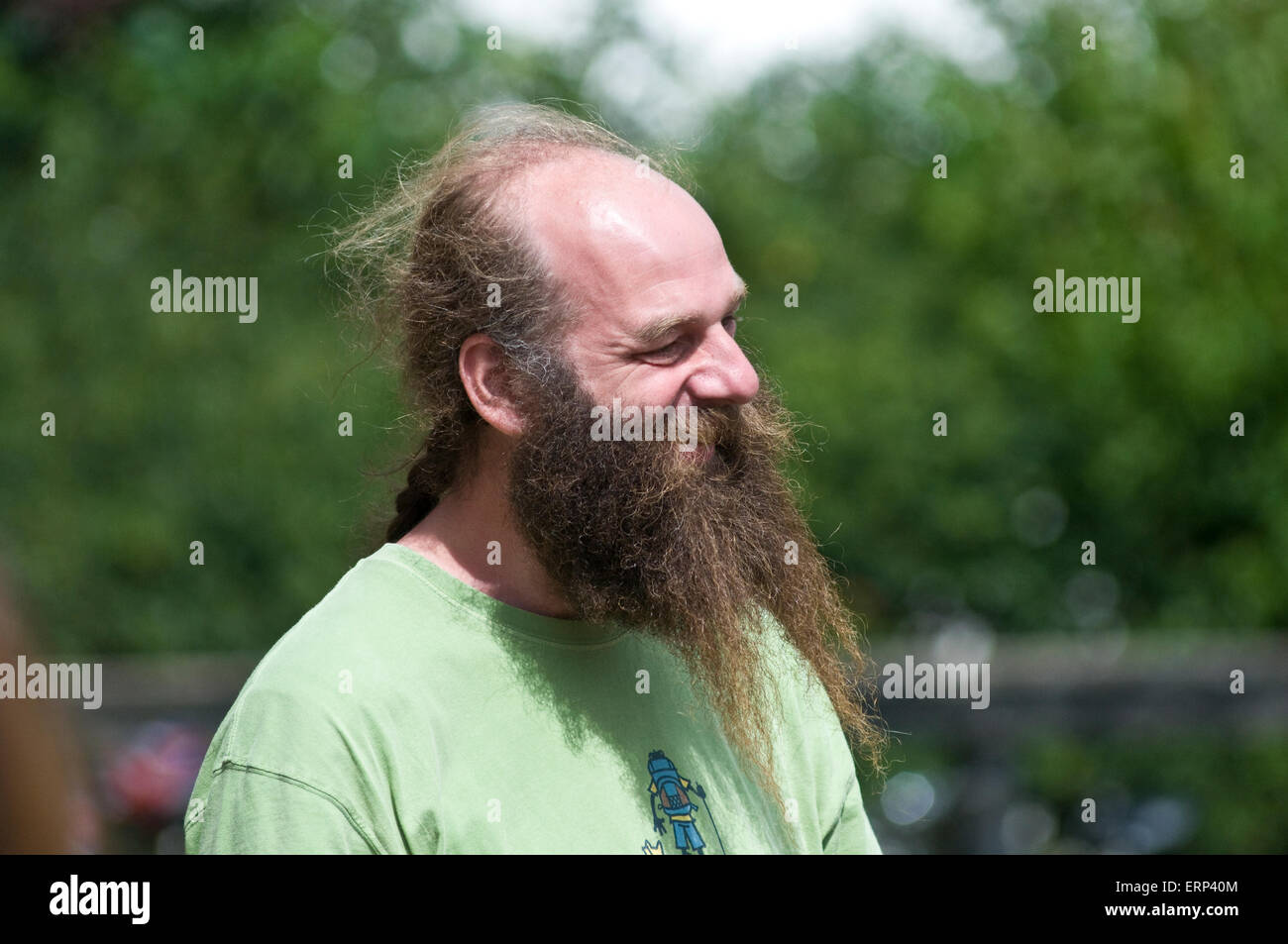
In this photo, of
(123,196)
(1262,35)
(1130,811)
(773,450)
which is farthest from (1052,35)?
(773,450)

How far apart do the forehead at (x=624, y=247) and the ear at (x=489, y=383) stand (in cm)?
17

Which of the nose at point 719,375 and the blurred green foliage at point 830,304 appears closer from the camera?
the nose at point 719,375

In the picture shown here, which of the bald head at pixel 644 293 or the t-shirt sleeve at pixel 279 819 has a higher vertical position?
the bald head at pixel 644 293

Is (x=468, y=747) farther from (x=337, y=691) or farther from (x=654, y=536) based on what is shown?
(x=654, y=536)

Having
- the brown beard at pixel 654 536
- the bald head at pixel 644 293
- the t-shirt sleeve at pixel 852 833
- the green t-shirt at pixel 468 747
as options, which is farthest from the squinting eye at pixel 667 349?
the t-shirt sleeve at pixel 852 833

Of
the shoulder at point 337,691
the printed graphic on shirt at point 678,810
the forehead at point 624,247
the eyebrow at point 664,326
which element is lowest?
the printed graphic on shirt at point 678,810

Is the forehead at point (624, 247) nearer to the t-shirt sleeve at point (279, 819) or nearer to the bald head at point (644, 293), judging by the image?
the bald head at point (644, 293)

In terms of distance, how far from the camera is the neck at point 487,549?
2.39 m

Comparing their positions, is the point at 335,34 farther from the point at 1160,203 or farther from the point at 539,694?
the point at 539,694

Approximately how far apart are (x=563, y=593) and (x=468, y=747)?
0.35 meters

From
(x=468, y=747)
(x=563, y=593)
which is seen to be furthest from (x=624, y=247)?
(x=468, y=747)

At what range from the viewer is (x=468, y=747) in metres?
2.16

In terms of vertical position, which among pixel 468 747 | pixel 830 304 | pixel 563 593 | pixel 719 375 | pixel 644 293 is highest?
pixel 830 304

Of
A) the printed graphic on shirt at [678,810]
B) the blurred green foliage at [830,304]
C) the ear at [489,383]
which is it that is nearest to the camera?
the printed graphic on shirt at [678,810]
